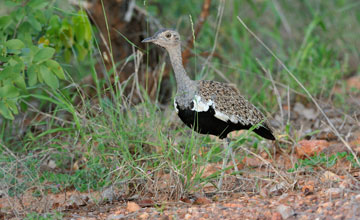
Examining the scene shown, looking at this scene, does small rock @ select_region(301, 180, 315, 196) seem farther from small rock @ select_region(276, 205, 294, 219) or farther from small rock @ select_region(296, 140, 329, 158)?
small rock @ select_region(296, 140, 329, 158)

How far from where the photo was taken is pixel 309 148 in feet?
13.4

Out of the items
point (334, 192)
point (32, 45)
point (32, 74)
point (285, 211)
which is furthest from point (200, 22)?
point (285, 211)

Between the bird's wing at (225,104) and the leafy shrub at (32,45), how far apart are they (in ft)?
2.99

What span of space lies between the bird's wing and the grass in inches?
7.3

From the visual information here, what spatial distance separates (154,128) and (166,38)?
25.1 inches

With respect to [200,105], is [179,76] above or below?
above

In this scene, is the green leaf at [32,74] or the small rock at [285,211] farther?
the green leaf at [32,74]

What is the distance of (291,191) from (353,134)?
1359 mm

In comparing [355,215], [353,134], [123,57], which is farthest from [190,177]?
[123,57]

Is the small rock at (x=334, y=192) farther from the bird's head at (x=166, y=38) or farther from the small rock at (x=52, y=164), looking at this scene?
the small rock at (x=52, y=164)

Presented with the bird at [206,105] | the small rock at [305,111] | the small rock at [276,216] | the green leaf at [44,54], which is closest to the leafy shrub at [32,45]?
A: the green leaf at [44,54]

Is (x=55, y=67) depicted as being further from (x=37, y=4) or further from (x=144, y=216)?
(x=144, y=216)

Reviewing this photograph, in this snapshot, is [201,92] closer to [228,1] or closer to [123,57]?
[123,57]

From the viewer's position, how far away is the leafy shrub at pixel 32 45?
3.43m
